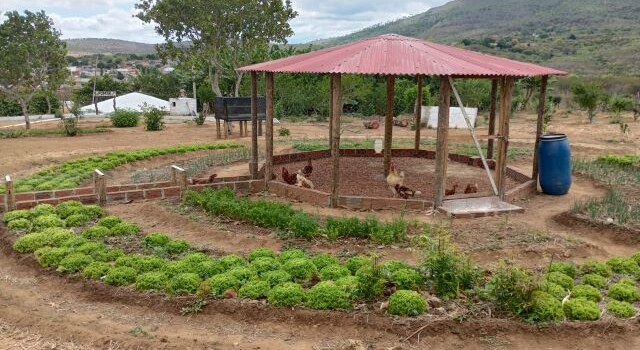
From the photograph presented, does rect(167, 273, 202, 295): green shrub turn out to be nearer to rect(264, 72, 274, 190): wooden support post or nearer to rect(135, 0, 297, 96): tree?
rect(264, 72, 274, 190): wooden support post

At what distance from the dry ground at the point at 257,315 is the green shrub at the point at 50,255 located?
0.13 m

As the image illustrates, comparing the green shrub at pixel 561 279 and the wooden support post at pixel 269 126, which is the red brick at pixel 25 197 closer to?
the wooden support post at pixel 269 126

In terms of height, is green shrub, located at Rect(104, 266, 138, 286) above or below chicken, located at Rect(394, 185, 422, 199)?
below

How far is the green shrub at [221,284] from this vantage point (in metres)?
5.94

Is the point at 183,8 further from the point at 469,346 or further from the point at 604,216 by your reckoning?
the point at 469,346

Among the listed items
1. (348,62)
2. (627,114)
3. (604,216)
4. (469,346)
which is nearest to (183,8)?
(348,62)

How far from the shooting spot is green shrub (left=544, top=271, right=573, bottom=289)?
612cm

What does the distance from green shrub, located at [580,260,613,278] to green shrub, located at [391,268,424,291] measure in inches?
86.3

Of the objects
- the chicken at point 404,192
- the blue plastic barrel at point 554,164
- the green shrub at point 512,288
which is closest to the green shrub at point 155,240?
the chicken at point 404,192

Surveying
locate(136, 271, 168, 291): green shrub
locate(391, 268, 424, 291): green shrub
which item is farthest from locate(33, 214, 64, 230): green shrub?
locate(391, 268, 424, 291): green shrub

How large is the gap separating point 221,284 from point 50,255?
8.39 ft

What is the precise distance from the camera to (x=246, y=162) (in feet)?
47.6

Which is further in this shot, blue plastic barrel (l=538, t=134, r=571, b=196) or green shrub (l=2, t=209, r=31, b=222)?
blue plastic barrel (l=538, t=134, r=571, b=196)

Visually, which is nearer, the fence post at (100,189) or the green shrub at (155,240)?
the green shrub at (155,240)
